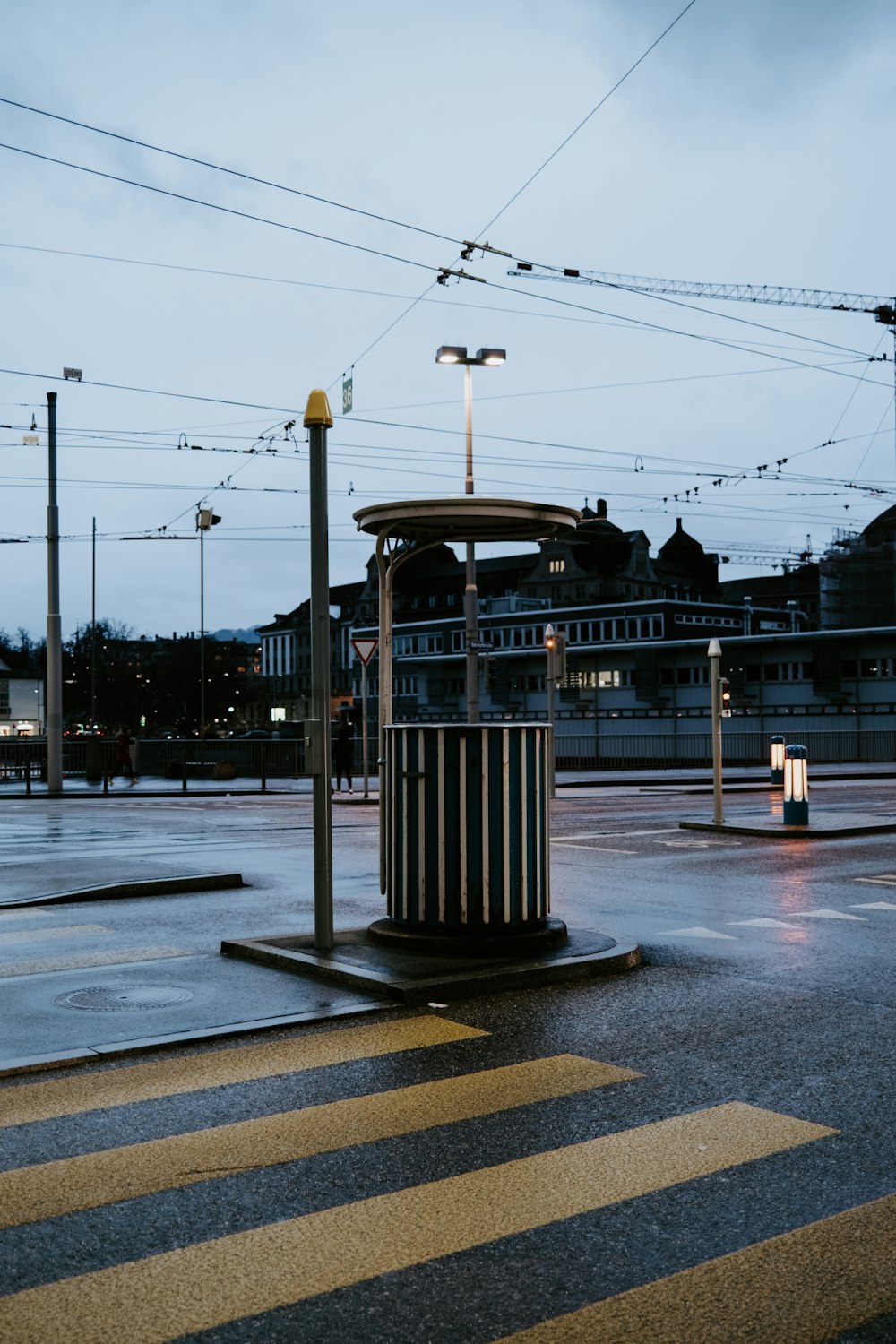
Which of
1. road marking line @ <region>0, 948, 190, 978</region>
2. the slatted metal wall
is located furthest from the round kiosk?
road marking line @ <region>0, 948, 190, 978</region>

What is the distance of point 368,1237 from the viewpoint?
12.9 feet

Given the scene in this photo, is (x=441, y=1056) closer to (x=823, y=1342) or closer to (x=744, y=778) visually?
(x=823, y=1342)

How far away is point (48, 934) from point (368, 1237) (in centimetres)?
631

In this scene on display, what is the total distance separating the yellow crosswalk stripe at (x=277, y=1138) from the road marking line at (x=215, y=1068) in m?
0.56

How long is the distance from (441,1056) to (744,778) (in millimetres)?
32865

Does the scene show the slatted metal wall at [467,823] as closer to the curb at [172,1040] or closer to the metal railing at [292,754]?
the curb at [172,1040]

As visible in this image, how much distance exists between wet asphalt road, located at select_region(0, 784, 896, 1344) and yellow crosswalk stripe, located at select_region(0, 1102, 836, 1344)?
1cm

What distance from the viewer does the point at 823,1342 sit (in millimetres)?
3320

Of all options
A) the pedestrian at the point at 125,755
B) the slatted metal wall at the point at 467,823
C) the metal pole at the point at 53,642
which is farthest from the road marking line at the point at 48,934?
the pedestrian at the point at 125,755

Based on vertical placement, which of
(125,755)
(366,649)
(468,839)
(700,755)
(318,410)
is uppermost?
(318,410)

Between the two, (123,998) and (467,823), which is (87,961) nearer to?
(123,998)

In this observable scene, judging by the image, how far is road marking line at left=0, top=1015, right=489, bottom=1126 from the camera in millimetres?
5367

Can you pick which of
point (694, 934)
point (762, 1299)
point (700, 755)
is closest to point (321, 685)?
point (694, 934)

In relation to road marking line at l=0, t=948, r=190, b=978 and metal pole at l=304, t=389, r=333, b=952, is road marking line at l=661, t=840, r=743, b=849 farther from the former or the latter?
road marking line at l=0, t=948, r=190, b=978
